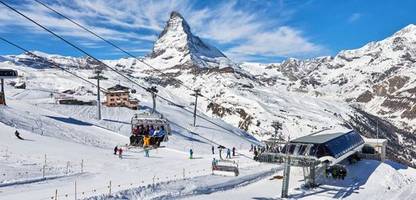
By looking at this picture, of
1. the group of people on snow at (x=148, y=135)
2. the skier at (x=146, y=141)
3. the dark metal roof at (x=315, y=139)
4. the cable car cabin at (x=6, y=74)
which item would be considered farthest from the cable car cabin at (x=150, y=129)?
the cable car cabin at (x=6, y=74)

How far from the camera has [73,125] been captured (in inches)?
3182

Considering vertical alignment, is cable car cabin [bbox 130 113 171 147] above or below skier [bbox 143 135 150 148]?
above

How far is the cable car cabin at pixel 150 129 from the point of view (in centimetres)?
3912

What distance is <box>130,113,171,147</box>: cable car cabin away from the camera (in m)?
39.1

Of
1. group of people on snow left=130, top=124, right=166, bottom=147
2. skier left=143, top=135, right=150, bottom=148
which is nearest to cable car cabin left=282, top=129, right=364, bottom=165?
group of people on snow left=130, top=124, right=166, bottom=147

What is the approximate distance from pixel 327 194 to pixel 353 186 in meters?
5.45

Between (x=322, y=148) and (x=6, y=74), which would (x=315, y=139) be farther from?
(x=6, y=74)

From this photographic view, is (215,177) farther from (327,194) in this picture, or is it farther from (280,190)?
(327,194)

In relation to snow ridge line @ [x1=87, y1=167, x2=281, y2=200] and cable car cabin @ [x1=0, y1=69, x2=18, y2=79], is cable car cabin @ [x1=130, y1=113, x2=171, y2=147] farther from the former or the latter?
cable car cabin @ [x1=0, y1=69, x2=18, y2=79]

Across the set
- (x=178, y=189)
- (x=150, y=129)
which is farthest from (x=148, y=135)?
(x=178, y=189)

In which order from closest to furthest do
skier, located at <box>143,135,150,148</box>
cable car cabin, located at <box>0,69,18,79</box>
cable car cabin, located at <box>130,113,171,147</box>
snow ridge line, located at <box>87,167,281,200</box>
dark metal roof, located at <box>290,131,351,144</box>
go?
1. snow ridge line, located at <box>87,167,281,200</box>
2. skier, located at <box>143,135,150,148</box>
3. cable car cabin, located at <box>130,113,171,147</box>
4. dark metal roof, located at <box>290,131,351,144</box>
5. cable car cabin, located at <box>0,69,18,79</box>

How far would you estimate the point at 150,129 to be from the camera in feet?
131

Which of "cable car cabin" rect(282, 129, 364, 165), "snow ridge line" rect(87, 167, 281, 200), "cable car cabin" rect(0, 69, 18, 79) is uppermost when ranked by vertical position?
"cable car cabin" rect(0, 69, 18, 79)

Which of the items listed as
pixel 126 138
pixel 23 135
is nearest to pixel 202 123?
pixel 126 138
